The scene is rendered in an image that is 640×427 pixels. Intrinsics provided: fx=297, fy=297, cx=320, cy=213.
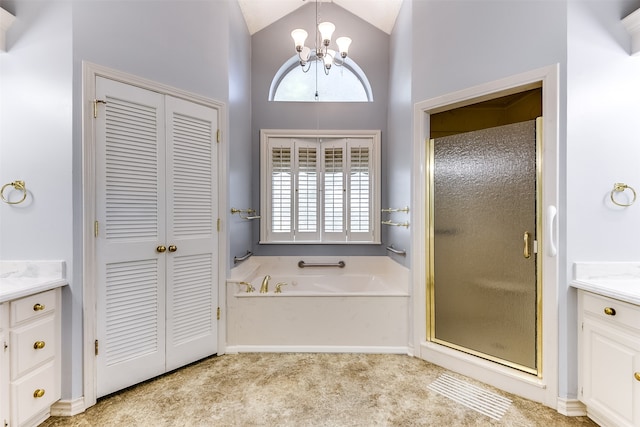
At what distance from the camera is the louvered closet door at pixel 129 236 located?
191 centimetres

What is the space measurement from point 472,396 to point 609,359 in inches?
30.7

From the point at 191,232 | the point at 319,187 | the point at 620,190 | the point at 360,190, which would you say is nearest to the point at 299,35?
the point at 319,187

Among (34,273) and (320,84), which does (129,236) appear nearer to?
(34,273)

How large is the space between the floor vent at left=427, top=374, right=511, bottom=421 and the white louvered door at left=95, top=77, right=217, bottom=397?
1.80 m

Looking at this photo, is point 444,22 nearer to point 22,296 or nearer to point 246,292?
point 246,292

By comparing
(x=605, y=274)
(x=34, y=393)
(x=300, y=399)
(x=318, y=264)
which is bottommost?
(x=300, y=399)

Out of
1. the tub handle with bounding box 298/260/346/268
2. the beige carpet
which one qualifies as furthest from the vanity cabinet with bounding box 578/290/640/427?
the tub handle with bounding box 298/260/346/268

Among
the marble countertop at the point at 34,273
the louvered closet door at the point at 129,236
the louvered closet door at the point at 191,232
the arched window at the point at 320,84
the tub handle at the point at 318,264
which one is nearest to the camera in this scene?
the marble countertop at the point at 34,273

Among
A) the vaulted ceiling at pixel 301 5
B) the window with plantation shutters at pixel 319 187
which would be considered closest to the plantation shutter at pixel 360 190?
the window with plantation shutters at pixel 319 187

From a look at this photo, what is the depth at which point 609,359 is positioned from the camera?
159cm

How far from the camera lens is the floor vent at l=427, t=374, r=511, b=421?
1.82 meters

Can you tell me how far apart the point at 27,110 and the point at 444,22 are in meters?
2.92

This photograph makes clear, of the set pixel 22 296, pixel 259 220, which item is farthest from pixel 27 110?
pixel 259 220

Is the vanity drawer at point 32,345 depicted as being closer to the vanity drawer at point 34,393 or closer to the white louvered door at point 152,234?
the vanity drawer at point 34,393
